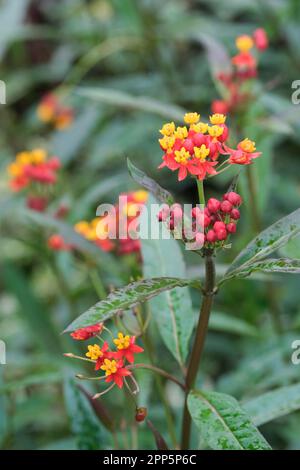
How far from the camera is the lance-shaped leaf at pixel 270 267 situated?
103 cm

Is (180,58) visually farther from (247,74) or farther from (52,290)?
(247,74)

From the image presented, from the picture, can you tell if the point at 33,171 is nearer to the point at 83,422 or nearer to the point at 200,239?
the point at 83,422

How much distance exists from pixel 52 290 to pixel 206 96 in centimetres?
109

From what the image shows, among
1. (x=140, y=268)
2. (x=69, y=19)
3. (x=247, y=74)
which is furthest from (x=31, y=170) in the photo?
(x=69, y=19)

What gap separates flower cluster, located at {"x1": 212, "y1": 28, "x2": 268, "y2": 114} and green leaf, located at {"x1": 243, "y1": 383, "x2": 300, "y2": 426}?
784mm

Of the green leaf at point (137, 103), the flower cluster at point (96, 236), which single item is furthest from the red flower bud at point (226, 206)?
the green leaf at point (137, 103)

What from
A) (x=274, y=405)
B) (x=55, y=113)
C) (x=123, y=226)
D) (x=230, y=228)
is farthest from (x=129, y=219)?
(x=55, y=113)

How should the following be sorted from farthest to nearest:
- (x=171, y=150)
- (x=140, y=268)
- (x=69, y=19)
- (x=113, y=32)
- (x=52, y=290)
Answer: (x=69, y=19), (x=52, y=290), (x=113, y=32), (x=140, y=268), (x=171, y=150)

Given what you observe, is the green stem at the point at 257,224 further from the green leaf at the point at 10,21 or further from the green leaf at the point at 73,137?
the green leaf at the point at 10,21

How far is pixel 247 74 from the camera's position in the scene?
192 cm

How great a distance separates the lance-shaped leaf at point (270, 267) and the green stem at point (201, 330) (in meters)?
0.02

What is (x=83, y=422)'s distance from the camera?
4.90 feet

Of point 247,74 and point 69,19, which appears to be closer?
point 247,74
